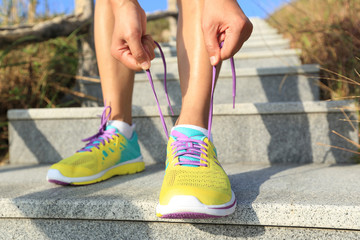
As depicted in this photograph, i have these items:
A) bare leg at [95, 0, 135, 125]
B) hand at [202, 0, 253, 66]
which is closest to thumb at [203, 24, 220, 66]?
hand at [202, 0, 253, 66]

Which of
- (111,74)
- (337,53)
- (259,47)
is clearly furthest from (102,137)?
(259,47)

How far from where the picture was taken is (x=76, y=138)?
1384 millimetres

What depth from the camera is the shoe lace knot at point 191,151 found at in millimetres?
785

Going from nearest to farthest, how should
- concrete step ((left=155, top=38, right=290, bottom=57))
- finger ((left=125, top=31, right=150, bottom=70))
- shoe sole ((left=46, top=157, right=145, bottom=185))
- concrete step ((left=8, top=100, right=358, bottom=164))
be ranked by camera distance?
finger ((left=125, top=31, right=150, bottom=70)) < shoe sole ((left=46, top=157, right=145, bottom=185)) < concrete step ((left=8, top=100, right=358, bottom=164)) < concrete step ((left=155, top=38, right=290, bottom=57))

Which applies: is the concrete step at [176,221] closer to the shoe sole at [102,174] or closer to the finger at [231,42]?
the shoe sole at [102,174]

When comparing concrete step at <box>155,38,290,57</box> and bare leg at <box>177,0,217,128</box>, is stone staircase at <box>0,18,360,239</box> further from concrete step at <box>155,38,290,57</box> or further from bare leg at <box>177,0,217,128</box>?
concrete step at <box>155,38,290,57</box>

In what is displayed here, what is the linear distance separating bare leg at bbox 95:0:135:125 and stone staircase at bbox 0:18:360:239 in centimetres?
21

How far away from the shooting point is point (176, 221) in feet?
2.42

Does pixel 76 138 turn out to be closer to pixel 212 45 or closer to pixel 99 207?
pixel 99 207

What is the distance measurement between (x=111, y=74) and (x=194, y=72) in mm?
363

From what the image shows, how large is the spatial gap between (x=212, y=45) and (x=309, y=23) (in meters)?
1.92

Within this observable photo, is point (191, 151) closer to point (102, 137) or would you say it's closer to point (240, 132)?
point (102, 137)

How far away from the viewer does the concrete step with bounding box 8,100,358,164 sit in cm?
121

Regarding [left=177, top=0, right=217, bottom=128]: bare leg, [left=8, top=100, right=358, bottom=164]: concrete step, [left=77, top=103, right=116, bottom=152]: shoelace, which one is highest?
[left=177, top=0, right=217, bottom=128]: bare leg
